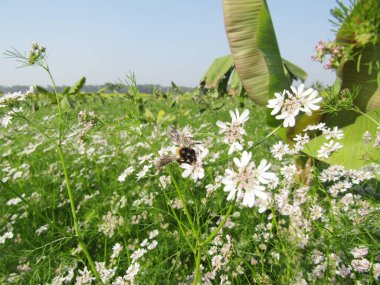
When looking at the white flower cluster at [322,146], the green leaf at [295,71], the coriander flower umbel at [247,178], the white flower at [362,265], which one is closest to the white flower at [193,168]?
the coriander flower umbel at [247,178]

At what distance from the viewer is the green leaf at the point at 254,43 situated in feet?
10.3

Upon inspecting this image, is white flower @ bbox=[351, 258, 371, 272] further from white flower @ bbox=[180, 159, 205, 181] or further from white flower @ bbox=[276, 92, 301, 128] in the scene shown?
white flower @ bbox=[180, 159, 205, 181]

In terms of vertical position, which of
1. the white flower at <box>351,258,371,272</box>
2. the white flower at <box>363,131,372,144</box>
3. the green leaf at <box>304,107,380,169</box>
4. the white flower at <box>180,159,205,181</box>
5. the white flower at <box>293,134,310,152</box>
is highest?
the white flower at <box>180,159,205,181</box>

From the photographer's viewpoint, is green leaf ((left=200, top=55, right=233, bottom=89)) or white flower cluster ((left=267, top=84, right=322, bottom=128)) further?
green leaf ((left=200, top=55, right=233, bottom=89))

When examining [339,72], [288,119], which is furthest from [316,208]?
[339,72]

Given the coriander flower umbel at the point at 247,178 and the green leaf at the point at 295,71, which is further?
the green leaf at the point at 295,71

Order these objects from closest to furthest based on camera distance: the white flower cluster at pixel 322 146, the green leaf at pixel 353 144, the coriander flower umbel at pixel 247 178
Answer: the coriander flower umbel at pixel 247 178, the white flower cluster at pixel 322 146, the green leaf at pixel 353 144

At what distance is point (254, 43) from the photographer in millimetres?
3281

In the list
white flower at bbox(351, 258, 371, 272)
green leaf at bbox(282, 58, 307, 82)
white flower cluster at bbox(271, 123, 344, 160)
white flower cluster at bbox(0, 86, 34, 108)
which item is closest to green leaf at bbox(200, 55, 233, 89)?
green leaf at bbox(282, 58, 307, 82)

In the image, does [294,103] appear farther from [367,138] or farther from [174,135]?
[367,138]

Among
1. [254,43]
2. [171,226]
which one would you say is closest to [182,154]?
[171,226]

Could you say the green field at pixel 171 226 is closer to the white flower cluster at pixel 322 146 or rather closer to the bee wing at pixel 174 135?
the bee wing at pixel 174 135

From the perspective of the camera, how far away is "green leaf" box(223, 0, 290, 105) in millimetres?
3140

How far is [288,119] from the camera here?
1.21 meters
